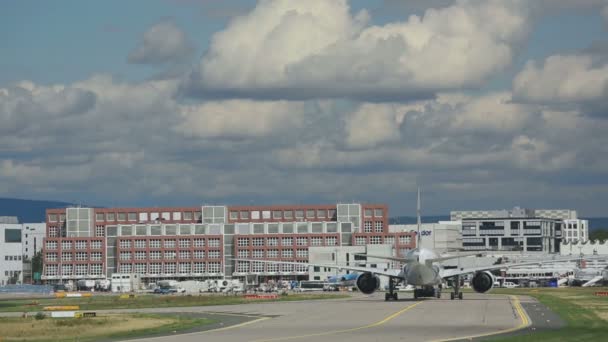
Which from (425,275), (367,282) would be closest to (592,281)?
(367,282)

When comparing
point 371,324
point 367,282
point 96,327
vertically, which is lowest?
point 96,327

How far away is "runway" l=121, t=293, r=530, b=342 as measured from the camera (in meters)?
53.6

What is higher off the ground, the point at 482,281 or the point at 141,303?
the point at 482,281

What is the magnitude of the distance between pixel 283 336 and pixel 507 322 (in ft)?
52.0

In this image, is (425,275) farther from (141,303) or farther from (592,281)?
(592,281)

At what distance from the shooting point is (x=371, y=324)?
62812mm

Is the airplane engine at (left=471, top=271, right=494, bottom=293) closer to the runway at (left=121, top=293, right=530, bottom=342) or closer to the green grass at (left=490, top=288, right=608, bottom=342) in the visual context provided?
the runway at (left=121, top=293, right=530, bottom=342)

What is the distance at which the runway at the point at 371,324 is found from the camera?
53.6m

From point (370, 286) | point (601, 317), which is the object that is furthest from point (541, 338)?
point (370, 286)

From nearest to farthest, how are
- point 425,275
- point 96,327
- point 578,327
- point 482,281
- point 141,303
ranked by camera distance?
point 578,327
point 96,327
point 425,275
point 482,281
point 141,303

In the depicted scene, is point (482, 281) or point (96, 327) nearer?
point (96, 327)

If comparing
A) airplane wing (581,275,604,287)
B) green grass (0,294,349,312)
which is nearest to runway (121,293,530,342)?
green grass (0,294,349,312)

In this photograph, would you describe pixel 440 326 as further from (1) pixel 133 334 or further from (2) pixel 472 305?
(2) pixel 472 305

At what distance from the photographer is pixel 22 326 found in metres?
69.4
